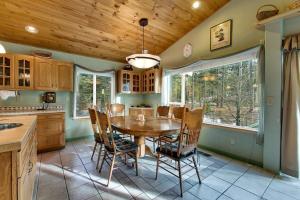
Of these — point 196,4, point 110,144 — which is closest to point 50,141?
point 110,144

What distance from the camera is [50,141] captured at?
3.34m

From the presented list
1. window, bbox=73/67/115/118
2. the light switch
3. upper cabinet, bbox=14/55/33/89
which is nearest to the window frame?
the light switch

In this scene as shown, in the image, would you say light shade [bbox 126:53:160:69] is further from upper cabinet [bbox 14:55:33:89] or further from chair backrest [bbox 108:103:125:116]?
upper cabinet [bbox 14:55:33:89]

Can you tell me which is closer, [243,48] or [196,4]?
[243,48]

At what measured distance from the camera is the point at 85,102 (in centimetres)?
449

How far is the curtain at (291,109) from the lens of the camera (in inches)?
90.0

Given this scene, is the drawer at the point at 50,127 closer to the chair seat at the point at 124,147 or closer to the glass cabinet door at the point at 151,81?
the chair seat at the point at 124,147

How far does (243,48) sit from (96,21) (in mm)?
2920

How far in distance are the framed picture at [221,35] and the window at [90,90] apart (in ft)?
9.71

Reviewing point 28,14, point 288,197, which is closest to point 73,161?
point 28,14

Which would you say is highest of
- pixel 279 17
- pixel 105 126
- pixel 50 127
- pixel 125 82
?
pixel 279 17

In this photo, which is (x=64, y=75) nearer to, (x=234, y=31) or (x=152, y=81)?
(x=152, y=81)

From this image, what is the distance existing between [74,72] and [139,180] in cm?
321

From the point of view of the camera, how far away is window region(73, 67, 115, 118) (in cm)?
434
